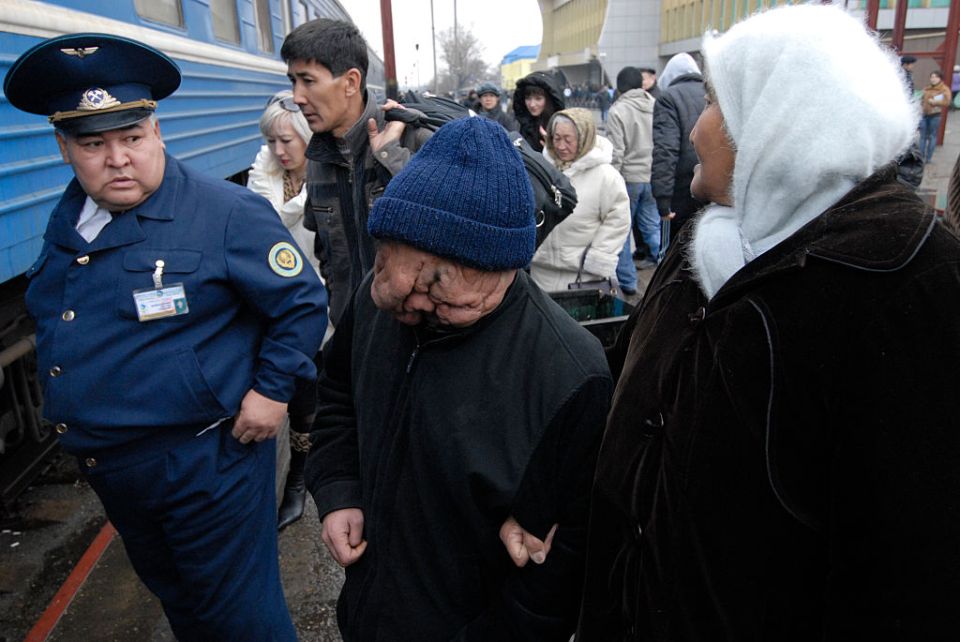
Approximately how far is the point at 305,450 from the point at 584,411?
2.20 meters

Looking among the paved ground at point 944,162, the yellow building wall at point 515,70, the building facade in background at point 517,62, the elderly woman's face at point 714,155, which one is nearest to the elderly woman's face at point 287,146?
the elderly woman's face at point 714,155

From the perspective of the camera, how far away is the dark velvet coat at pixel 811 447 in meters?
0.93

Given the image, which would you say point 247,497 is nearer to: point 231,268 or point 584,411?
point 231,268

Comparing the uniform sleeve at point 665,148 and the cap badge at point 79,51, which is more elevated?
the cap badge at point 79,51

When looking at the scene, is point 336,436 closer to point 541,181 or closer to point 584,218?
point 541,181

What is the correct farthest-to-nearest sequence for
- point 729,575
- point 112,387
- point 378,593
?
point 112,387, point 378,593, point 729,575

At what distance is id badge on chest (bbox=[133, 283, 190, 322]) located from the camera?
1833 mm

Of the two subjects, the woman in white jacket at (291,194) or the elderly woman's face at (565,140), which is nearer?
the woman in white jacket at (291,194)

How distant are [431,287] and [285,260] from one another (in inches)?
35.2

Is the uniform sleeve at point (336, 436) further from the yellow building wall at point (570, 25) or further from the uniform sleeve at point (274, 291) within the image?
the yellow building wall at point (570, 25)

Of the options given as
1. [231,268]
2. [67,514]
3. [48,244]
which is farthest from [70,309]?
[67,514]

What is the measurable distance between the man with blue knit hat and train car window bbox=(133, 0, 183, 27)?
3.66 metres

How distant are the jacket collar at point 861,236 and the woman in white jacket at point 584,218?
2815 millimetres

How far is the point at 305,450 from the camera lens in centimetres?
326
